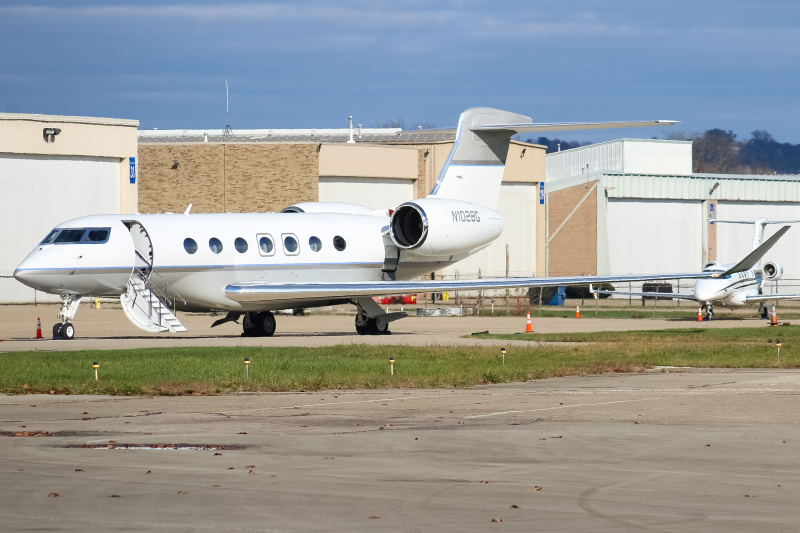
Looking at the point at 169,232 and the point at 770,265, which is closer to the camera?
the point at 169,232

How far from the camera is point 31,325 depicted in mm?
38188

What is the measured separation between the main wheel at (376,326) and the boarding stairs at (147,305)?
5.93m

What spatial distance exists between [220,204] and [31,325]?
2213cm

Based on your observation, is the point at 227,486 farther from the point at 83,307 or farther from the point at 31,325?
the point at 83,307

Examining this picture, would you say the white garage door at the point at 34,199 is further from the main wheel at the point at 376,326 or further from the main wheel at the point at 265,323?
the main wheel at the point at 376,326

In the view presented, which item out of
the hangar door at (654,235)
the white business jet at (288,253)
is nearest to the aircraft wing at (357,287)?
the white business jet at (288,253)

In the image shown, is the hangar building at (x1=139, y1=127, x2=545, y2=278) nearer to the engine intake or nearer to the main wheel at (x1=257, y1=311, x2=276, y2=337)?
the engine intake

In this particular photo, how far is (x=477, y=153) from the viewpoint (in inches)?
1289

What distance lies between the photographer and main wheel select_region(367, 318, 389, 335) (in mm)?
31312

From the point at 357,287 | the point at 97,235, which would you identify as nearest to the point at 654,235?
the point at 357,287

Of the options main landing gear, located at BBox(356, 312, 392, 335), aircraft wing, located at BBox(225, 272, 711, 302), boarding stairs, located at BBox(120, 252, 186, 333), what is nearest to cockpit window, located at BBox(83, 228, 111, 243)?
boarding stairs, located at BBox(120, 252, 186, 333)

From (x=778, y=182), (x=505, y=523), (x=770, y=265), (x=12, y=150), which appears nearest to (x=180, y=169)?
(x=12, y=150)

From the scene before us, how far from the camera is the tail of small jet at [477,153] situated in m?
32.3

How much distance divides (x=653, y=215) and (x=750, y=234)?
7277 millimetres
